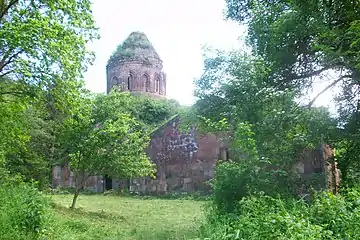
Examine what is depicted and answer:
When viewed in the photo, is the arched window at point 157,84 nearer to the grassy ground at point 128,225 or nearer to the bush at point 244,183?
the grassy ground at point 128,225

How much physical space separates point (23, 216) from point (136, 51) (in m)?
25.0

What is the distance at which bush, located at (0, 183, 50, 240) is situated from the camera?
6.45m

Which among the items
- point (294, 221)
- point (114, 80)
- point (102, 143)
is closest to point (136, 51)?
point (114, 80)

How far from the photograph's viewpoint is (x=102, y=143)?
12094 millimetres

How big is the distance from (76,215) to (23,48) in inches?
193

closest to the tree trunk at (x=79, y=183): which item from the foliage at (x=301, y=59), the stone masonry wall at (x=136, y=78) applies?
the foliage at (x=301, y=59)

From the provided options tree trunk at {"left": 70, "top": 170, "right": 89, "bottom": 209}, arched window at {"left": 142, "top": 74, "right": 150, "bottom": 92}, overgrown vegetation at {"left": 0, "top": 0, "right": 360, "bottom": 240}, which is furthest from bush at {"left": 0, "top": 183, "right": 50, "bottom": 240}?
arched window at {"left": 142, "top": 74, "right": 150, "bottom": 92}

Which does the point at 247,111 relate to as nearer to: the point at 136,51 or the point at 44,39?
the point at 44,39

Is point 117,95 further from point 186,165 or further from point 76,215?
point 186,165

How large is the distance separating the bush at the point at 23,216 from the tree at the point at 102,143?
13.7 feet

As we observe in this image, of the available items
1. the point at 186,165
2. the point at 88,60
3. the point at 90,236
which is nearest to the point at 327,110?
the point at 90,236

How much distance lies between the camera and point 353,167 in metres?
7.86

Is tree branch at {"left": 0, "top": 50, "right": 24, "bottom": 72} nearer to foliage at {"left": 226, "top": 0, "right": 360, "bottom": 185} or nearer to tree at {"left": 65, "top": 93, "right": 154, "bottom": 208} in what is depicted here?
tree at {"left": 65, "top": 93, "right": 154, "bottom": 208}

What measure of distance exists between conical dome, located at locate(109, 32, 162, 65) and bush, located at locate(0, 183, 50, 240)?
77.4ft
